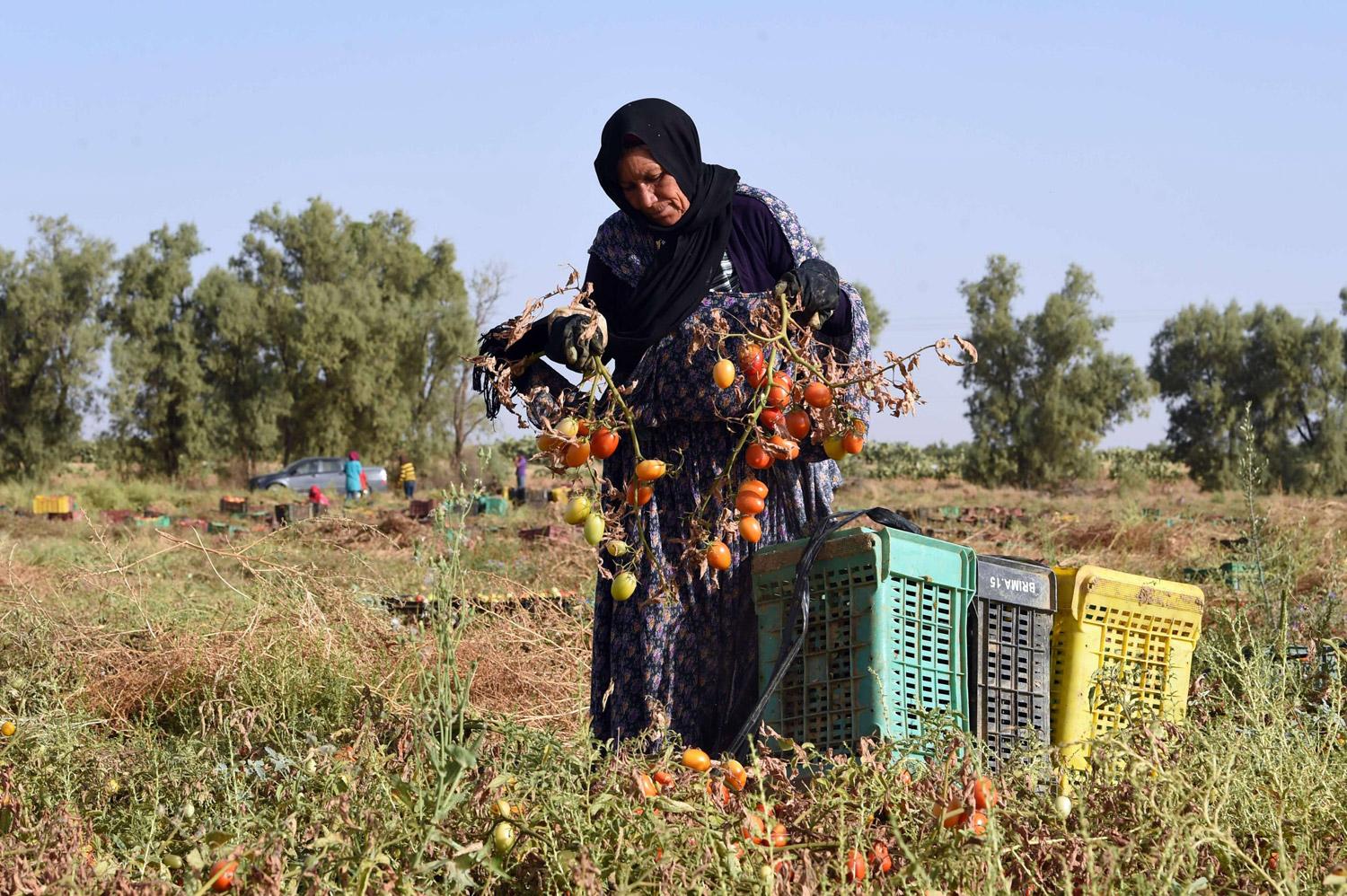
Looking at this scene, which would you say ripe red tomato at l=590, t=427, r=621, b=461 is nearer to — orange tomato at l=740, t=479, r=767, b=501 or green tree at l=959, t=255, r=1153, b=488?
orange tomato at l=740, t=479, r=767, b=501

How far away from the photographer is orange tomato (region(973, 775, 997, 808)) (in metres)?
1.85

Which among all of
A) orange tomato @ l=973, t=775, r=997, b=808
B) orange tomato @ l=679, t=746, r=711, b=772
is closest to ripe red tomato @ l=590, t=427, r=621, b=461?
orange tomato @ l=679, t=746, r=711, b=772

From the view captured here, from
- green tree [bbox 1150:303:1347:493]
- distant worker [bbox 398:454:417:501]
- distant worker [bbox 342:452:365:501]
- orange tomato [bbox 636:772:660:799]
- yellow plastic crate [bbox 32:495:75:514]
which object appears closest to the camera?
orange tomato [bbox 636:772:660:799]

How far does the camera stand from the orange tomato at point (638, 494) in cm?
300

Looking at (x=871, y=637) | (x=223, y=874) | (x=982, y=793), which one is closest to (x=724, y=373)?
(x=871, y=637)

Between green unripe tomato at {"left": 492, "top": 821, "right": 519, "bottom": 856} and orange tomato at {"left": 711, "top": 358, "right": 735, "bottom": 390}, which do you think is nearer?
green unripe tomato at {"left": 492, "top": 821, "right": 519, "bottom": 856}

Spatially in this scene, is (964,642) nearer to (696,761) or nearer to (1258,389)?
(696,761)

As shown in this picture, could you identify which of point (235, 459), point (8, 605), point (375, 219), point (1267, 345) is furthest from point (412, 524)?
point (1267, 345)

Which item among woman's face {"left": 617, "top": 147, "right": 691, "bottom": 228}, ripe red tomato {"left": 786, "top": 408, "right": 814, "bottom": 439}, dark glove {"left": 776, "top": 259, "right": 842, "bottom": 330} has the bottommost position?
ripe red tomato {"left": 786, "top": 408, "right": 814, "bottom": 439}

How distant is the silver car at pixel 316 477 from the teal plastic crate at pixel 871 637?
21.1 meters

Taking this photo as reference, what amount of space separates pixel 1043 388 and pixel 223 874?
30.7 m

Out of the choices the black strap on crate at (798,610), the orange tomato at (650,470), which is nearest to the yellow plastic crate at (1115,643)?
the black strap on crate at (798,610)

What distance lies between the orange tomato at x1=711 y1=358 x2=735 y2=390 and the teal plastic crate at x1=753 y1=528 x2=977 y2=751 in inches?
15.0

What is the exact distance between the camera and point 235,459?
90.0ft
